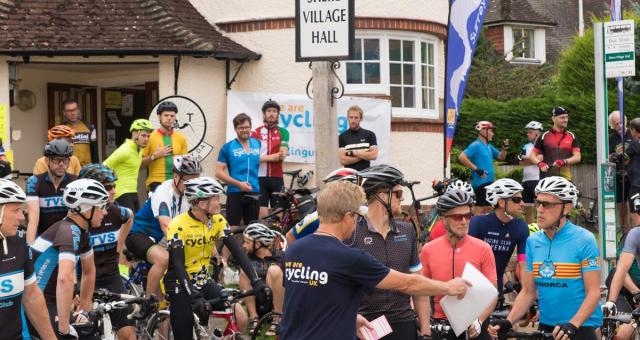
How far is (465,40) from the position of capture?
53.8 feet

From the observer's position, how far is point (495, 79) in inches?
1594

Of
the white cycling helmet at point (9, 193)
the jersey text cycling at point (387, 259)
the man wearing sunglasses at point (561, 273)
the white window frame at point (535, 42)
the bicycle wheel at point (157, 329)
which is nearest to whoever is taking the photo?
the white cycling helmet at point (9, 193)

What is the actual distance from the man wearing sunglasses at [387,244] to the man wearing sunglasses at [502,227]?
10.7 feet

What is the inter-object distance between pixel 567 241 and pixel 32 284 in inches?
155

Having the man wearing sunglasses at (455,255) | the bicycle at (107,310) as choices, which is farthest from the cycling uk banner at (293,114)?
the man wearing sunglasses at (455,255)

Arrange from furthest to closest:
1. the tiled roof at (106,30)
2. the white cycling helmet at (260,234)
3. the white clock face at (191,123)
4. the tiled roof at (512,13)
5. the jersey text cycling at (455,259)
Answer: the tiled roof at (512,13) → the white clock face at (191,123) → the tiled roof at (106,30) → the white cycling helmet at (260,234) → the jersey text cycling at (455,259)

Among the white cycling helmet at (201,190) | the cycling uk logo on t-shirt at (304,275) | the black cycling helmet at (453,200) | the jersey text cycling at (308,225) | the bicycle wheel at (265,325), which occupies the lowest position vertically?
the bicycle wheel at (265,325)

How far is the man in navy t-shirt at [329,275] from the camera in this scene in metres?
7.03

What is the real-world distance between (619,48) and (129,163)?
19.9 feet

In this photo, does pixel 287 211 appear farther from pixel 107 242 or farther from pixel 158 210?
pixel 107 242

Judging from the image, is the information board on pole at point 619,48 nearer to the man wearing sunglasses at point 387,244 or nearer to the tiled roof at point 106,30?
the tiled roof at point 106,30

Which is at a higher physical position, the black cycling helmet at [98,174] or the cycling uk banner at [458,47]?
the cycling uk banner at [458,47]

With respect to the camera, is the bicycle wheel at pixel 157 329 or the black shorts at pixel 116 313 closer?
the black shorts at pixel 116 313

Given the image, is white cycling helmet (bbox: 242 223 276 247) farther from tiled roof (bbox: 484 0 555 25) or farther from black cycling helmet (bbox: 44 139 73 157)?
tiled roof (bbox: 484 0 555 25)
